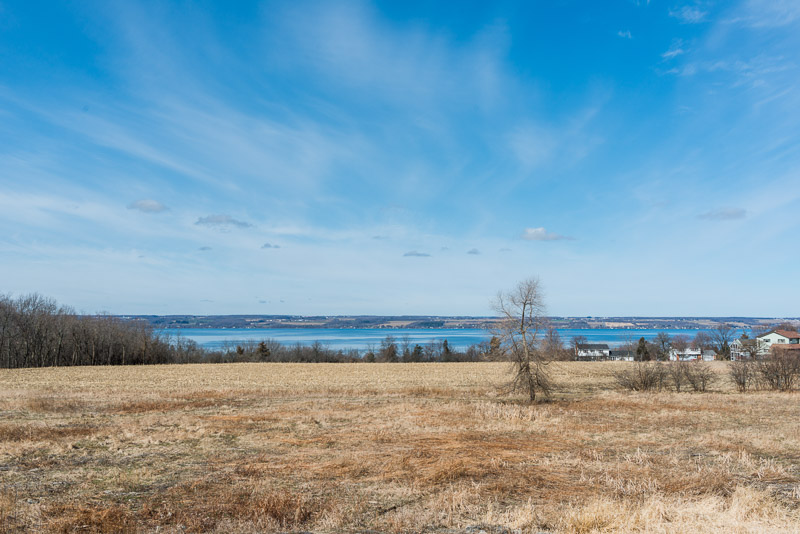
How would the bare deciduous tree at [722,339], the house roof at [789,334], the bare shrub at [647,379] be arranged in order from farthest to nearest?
the bare deciduous tree at [722,339] → the house roof at [789,334] → the bare shrub at [647,379]

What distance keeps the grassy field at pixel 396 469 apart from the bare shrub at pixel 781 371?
43.2 feet

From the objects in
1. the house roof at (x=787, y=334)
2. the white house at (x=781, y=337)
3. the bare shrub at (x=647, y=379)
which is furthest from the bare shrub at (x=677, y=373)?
the house roof at (x=787, y=334)

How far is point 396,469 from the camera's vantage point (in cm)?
1139

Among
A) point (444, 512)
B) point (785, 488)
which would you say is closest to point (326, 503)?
point (444, 512)

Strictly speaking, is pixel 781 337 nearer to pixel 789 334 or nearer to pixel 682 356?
pixel 789 334

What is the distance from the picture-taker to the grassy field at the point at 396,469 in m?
7.75

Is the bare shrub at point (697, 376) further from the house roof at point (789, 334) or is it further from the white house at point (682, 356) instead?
the house roof at point (789, 334)

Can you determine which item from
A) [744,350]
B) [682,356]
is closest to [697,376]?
[744,350]

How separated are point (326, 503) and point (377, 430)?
27.7ft

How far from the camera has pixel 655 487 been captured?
31.3 feet

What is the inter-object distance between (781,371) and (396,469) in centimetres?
3494

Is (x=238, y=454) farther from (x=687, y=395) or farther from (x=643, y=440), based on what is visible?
(x=687, y=395)

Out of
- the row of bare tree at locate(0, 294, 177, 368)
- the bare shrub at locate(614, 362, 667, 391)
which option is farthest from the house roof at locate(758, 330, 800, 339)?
the row of bare tree at locate(0, 294, 177, 368)

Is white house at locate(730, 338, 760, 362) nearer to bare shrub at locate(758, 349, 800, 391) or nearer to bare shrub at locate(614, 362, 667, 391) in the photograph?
bare shrub at locate(758, 349, 800, 391)
